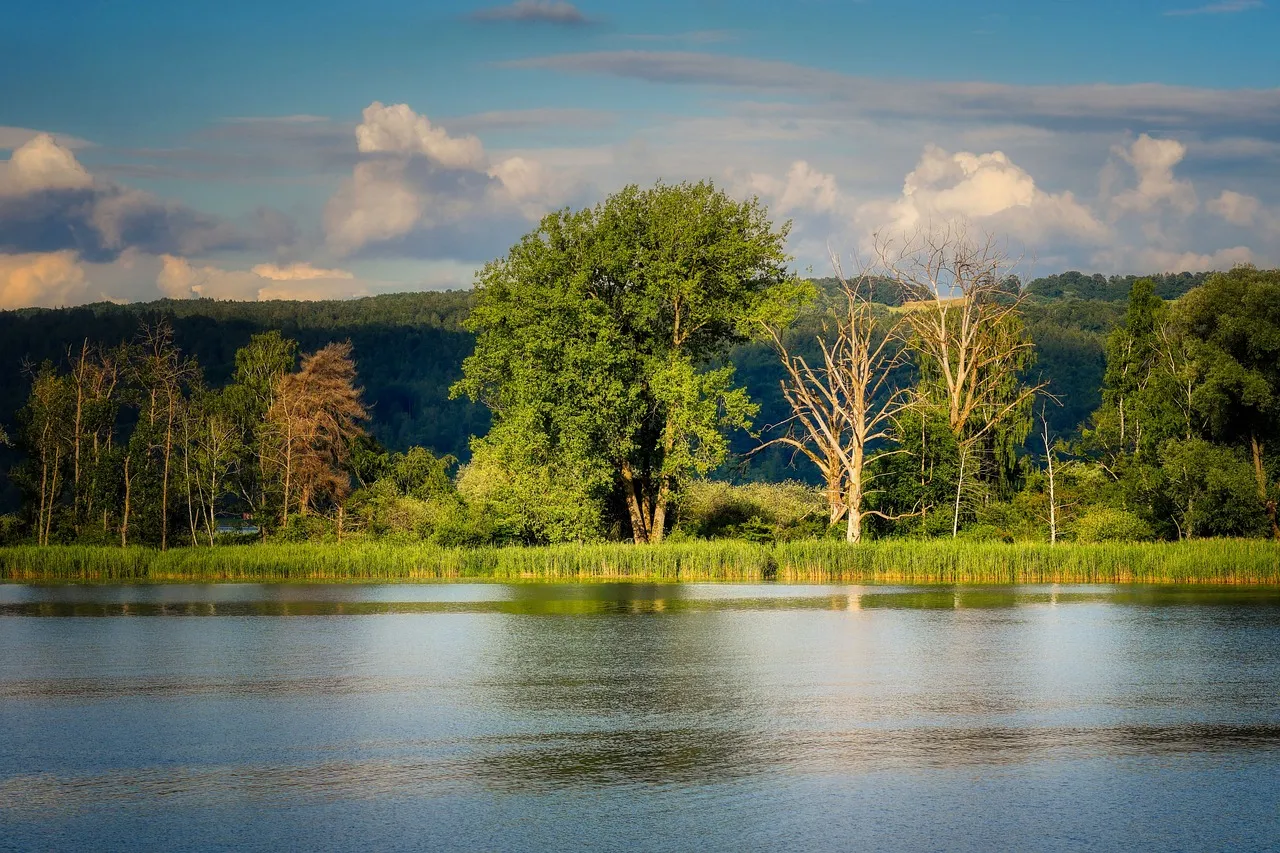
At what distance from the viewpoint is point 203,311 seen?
15525 cm

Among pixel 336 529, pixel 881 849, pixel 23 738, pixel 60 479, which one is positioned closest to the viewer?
pixel 881 849

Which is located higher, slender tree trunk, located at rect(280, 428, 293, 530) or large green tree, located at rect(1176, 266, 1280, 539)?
large green tree, located at rect(1176, 266, 1280, 539)

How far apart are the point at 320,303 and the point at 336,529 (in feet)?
373

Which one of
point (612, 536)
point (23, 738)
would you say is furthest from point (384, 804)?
point (612, 536)

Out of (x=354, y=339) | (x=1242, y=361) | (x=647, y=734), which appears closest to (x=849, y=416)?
(x=1242, y=361)

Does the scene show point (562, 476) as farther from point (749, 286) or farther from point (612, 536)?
point (749, 286)

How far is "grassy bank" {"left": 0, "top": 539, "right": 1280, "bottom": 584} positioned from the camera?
40688mm

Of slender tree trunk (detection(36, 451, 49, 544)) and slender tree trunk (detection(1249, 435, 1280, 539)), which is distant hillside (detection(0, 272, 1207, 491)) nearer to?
slender tree trunk (detection(36, 451, 49, 544))

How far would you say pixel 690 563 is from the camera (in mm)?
43438

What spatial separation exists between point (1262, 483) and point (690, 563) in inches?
833

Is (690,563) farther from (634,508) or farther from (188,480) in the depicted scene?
(188,480)

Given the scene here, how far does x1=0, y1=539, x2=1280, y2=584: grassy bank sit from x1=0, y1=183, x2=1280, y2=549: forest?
12.2ft

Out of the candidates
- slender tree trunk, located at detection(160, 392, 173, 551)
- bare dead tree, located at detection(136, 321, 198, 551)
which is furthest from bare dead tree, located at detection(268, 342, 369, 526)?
slender tree trunk, located at detection(160, 392, 173, 551)

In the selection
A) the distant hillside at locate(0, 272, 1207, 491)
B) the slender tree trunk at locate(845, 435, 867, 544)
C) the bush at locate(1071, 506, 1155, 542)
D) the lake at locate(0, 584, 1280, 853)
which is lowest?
the lake at locate(0, 584, 1280, 853)
